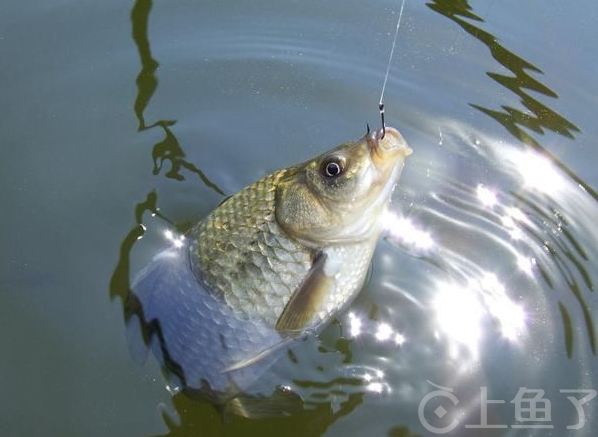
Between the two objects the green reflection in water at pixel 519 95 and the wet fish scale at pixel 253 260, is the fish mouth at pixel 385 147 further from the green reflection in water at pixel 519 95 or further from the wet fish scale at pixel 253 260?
the green reflection in water at pixel 519 95

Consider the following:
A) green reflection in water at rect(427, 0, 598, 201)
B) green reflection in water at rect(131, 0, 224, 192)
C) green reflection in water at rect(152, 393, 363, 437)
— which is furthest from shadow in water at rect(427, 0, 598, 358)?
green reflection in water at rect(131, 0, 224, 192)

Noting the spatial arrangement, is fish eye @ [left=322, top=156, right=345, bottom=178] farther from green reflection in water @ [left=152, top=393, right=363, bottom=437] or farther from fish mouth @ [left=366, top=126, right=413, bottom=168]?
green reflection in water @ [left=152, top=393, right=363, bottom=437]

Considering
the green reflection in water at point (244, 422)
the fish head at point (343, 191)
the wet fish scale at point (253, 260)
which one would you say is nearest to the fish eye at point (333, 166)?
the fish head at point (343, 191)

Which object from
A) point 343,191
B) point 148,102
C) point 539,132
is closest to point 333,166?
point 343,191

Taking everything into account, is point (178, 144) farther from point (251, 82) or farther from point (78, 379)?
point (78, 379)

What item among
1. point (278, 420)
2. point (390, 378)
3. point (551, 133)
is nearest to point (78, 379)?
point (278, 420)

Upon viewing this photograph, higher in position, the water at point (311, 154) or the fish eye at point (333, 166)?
the fish eye at point (333, 166)

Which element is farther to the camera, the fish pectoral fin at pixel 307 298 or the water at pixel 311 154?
the water at pixel 311 154
